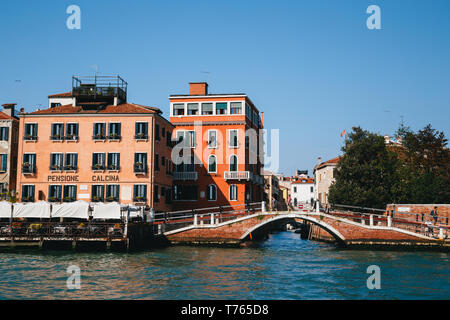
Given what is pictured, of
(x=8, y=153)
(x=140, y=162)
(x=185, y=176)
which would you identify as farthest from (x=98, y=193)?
(x=185, y=176)

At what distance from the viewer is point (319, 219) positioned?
34000 mm

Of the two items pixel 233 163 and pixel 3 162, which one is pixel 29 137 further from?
pixel 233 163

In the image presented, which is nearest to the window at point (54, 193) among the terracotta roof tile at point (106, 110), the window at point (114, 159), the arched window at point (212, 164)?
the window at point (114, 159)

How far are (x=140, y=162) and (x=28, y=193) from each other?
9.17 meters

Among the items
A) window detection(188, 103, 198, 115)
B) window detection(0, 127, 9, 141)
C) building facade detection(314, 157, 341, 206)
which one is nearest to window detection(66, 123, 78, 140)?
window detection(0, 127, 9, 141)

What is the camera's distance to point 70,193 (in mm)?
36438

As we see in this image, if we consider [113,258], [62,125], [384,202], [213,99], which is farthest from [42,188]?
[384,202]

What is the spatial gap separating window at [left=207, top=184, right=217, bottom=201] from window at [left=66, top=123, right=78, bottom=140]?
42.0ft

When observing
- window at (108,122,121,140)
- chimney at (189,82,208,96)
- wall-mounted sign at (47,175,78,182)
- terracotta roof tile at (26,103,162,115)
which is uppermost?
chimney at (189,82,208,96)

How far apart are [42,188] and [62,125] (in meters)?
5.16

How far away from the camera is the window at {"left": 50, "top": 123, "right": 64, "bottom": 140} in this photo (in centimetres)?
3709

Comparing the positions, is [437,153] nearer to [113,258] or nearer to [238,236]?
[238,236]

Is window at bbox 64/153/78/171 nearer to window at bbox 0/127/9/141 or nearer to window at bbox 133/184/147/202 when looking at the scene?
window at bbox 133/184/147/202

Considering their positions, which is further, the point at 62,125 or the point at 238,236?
the point at 62,125
